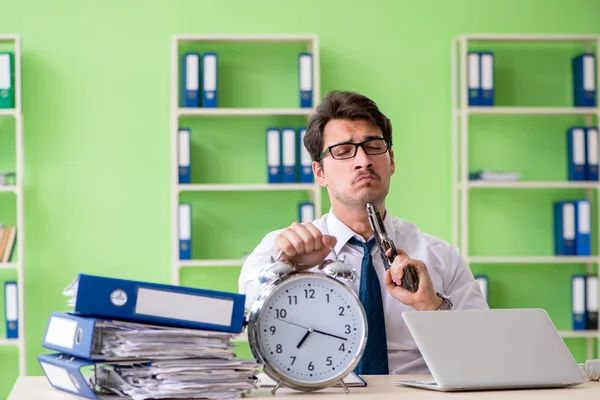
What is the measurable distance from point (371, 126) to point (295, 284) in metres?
0.91

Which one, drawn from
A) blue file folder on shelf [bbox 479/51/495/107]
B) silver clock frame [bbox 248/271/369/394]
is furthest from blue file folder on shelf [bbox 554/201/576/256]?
silver clock frame [bbox 248/271/369/394]

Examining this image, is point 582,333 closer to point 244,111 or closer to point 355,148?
point 244,111

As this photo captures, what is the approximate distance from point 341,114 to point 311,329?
97 centimetres

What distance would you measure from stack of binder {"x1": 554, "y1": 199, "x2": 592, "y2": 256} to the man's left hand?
254cm

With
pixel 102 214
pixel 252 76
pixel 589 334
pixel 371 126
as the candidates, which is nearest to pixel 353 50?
pixel 252 76

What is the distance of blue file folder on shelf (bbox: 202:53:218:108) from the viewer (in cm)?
407

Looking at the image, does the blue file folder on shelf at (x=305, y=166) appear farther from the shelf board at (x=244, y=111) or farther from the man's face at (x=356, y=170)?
the man's face at (x=356, y=170)

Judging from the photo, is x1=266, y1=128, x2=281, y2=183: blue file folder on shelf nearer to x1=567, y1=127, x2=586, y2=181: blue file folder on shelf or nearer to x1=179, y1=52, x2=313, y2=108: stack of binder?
x1=179, y1=52, x2=313, y2=108: stack of binder

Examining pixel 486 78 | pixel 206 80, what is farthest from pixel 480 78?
pixel 206 80

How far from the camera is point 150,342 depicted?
1.38 metres

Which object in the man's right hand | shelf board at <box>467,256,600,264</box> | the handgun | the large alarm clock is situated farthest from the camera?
shelf board at <box>467,256,600,264</box>

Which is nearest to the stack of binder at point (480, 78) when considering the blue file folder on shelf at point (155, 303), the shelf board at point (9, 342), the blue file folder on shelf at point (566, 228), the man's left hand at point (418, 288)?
the blue file folder on shelf at point (566, 228)

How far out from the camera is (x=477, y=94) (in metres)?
4.22

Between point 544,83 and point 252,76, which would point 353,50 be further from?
point 544,83
